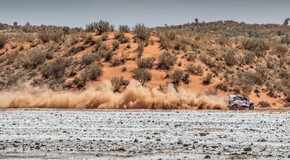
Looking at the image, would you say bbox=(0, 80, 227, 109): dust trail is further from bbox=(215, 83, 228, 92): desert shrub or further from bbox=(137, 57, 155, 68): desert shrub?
bbox=(137, 57, 155, 68): desert shrub

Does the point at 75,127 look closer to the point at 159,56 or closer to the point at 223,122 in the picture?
the point at 223,122

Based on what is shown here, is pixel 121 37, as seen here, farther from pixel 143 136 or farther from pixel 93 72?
pixel 143 136

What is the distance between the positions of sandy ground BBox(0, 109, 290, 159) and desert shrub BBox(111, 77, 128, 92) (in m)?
10.4

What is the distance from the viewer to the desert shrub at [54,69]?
132 feet

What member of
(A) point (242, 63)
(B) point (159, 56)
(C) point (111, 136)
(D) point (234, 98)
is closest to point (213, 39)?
(A) point (242, 63)

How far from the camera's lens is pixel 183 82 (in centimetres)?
3806

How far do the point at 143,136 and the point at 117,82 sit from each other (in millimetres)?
18383

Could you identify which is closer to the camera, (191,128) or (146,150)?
(146,150)

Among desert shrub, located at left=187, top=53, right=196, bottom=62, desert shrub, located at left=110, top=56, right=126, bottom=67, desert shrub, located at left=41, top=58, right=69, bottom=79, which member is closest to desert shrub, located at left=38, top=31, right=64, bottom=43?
desert shrub, located at left=41, top=58, right=69, bottom=79

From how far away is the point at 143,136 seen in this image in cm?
1792

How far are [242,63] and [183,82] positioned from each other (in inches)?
357

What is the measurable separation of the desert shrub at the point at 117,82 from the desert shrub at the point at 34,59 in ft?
29.3

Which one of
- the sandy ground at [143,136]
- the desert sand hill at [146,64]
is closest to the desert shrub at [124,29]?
the desert sand hill at [146,64]

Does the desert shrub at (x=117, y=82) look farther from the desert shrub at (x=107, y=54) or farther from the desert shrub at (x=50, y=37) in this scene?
the desert shrub at (x=50, y=37)
